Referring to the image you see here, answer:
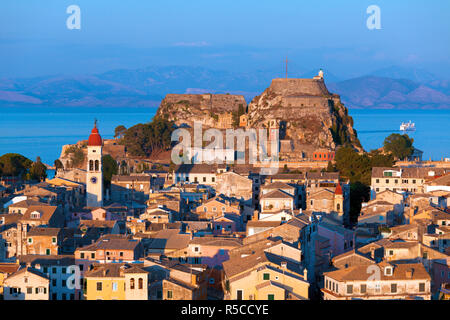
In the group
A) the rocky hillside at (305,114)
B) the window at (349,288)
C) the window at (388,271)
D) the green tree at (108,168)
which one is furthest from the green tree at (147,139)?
the window at (349,288)

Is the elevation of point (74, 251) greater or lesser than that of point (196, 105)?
lesser

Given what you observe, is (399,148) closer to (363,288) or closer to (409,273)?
(409,273)

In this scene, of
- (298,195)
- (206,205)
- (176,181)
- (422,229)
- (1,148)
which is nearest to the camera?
(422,229)

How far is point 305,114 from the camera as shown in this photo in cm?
7631

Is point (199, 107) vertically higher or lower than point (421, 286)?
higher

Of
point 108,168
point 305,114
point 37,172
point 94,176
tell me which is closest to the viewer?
point 94,176

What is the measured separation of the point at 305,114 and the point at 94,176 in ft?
107

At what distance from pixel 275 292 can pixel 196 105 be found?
2427 inches

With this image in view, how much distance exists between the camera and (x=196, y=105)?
85.5 meters

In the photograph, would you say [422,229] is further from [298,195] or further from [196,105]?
[196,105]

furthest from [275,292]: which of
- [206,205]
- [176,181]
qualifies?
[176,181]

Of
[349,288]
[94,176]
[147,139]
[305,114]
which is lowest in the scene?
[349,288]

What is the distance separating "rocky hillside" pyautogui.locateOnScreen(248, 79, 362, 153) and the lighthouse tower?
26.8 metres

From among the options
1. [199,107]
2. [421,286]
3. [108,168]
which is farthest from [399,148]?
[421,286]
